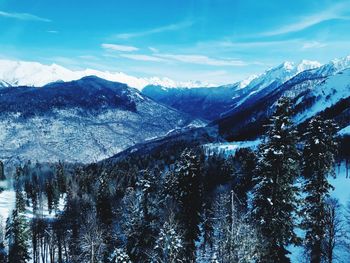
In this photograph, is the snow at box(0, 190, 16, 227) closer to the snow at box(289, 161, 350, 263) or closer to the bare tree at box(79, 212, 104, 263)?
the bare tree at box(79, 212, 104, 263)

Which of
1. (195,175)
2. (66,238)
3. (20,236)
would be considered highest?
(195,175)

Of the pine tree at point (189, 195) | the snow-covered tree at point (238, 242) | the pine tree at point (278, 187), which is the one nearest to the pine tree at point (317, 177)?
the pine tree at point (278, 187)

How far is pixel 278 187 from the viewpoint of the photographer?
28.2 m

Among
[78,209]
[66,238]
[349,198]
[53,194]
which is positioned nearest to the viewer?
[349,198]

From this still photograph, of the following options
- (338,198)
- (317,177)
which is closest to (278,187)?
(317,177)

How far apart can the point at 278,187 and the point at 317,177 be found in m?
8.72

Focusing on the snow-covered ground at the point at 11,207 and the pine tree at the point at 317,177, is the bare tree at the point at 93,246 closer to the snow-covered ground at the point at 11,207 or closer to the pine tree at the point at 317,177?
the pine tree at the point at 317,177

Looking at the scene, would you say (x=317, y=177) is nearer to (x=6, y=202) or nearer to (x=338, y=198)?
(x=338, y=198)

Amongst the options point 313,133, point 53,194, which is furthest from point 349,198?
point 53,194

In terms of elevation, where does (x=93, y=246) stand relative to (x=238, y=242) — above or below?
below

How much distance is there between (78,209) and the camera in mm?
100438

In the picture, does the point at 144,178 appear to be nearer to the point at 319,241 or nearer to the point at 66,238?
the point at 319,241

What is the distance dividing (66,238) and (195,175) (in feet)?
178

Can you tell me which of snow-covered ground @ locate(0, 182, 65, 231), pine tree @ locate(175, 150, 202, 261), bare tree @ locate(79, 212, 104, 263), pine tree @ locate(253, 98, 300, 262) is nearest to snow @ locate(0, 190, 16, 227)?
snow-covered ground @ locate(0, 182, 65, 231)
